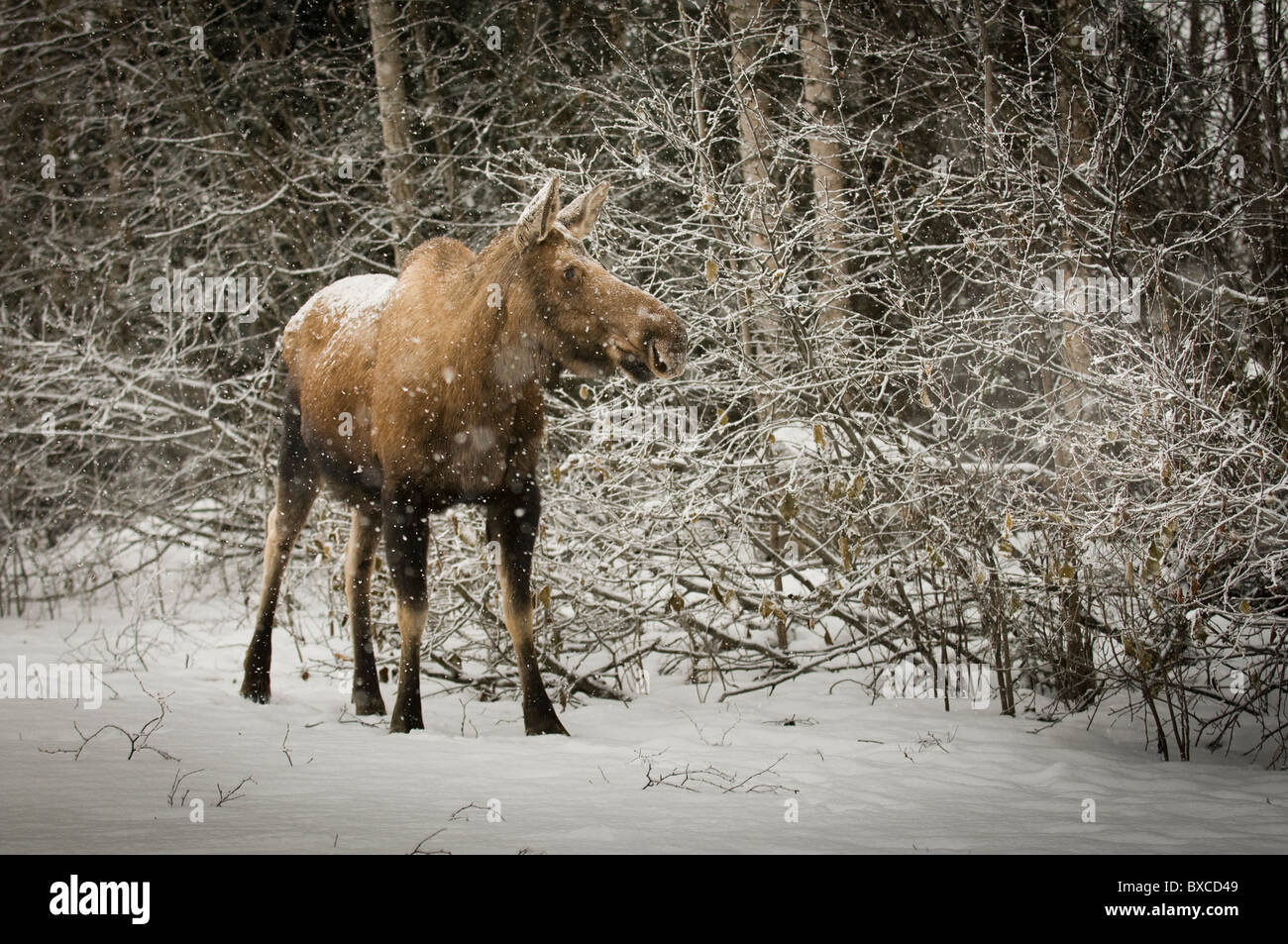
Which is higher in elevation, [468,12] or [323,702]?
[468,12]

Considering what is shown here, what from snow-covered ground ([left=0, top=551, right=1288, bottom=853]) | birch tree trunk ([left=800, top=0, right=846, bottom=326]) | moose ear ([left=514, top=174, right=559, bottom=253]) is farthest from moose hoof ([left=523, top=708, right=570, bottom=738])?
birch tree trunk ([left=800, top=0, right=846, bottom=326])

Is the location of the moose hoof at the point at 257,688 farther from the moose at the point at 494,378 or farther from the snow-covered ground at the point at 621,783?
the moose at the point at 494,378

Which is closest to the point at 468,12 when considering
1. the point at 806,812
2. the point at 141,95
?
the point at 141,95

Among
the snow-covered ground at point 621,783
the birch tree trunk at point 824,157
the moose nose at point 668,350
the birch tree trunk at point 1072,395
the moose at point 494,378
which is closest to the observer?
the snow-covered ground at point 621,783

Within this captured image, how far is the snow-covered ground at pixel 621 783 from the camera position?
3279 mm

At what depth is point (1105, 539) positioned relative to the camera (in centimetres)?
523

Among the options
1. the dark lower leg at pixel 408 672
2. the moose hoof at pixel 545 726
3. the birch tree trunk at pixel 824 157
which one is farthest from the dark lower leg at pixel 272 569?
the birch tree trunk at pixel 824 157

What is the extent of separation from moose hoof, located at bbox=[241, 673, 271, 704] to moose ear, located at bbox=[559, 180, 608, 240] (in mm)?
2994

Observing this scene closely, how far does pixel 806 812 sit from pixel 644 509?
9.97ft

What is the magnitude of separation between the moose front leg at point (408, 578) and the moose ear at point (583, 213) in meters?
1.46

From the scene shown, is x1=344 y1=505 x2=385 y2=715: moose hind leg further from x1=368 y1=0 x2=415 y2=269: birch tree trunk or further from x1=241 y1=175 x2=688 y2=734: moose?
x1=368 y1=0 x2=415 y2=269: birch tree trunk

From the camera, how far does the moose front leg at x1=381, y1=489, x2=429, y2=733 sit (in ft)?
17.0

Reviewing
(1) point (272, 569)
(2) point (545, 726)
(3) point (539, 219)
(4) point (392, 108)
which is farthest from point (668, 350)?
(4) point (392, 108)
